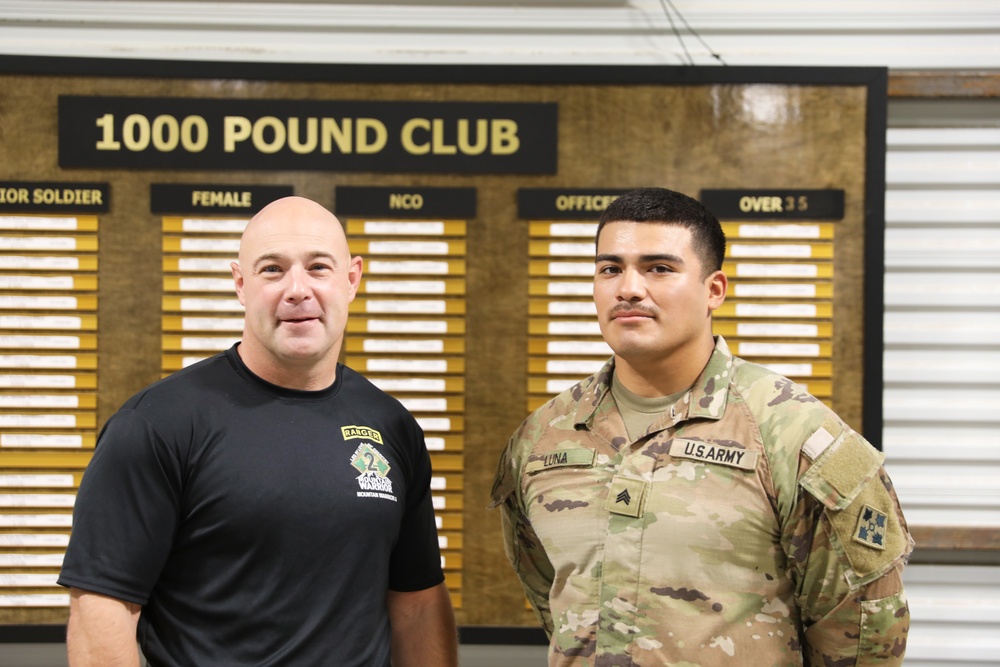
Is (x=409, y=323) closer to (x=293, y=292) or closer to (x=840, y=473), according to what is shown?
(x=293, y=292)

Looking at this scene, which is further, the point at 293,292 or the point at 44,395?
the point at 44,395

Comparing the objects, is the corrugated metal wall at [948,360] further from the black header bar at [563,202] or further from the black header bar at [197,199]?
the black header bar at [197,199]

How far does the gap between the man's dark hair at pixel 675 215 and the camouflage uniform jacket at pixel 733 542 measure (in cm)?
26

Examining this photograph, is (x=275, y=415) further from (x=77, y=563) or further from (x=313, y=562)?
(x=77, y=563)

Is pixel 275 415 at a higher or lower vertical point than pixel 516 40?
lower

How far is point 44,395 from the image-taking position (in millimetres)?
2695

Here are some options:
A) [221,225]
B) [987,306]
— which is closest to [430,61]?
[221,225]

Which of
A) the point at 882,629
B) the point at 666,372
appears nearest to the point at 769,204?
the point at 666,372

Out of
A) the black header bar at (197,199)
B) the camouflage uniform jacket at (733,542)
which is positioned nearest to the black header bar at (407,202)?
the black header bar at (197,199)

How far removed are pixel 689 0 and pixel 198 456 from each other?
218cm

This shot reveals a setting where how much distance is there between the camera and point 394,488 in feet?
6.00

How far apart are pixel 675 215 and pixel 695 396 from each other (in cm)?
41

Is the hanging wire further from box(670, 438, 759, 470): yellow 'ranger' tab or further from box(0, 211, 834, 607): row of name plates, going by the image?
box(670, 438, 759, 470): yellow 'ranger' tab

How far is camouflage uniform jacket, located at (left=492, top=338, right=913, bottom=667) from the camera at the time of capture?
1671mm
